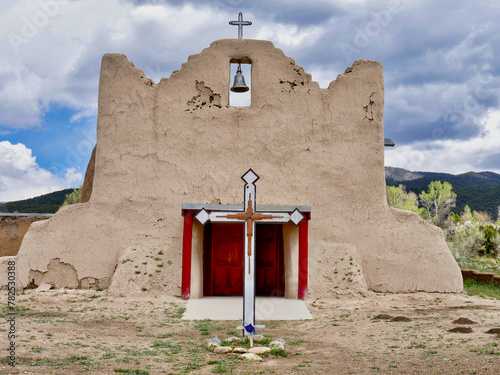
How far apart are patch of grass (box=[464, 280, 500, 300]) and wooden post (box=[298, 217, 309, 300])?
468 centimetres

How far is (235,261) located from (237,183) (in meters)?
2.09

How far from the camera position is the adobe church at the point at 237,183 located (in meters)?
12.4

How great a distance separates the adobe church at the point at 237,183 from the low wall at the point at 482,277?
3405 mm

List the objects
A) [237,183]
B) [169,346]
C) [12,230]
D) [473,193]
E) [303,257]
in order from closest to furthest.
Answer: [169,346] < [303,257] < [237,183] < [12,230] < [473,193]

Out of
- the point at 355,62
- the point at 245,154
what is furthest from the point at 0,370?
the point at 355,62

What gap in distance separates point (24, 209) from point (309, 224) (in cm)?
2733

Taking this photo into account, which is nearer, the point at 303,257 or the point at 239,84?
the point at 303,257

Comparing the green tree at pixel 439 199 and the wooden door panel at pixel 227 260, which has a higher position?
the green tree at pixel 439 199

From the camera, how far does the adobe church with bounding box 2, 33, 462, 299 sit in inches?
487

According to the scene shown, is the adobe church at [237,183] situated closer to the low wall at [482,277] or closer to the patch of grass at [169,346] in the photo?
the low wall at [482,277]

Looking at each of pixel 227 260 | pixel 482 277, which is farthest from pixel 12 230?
pixel 482 277

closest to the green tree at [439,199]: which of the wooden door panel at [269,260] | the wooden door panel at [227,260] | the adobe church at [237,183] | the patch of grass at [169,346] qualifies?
the adobe church at [237,183]

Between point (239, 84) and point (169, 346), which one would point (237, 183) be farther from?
point (169, 346)

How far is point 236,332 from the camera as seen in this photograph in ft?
27.3
